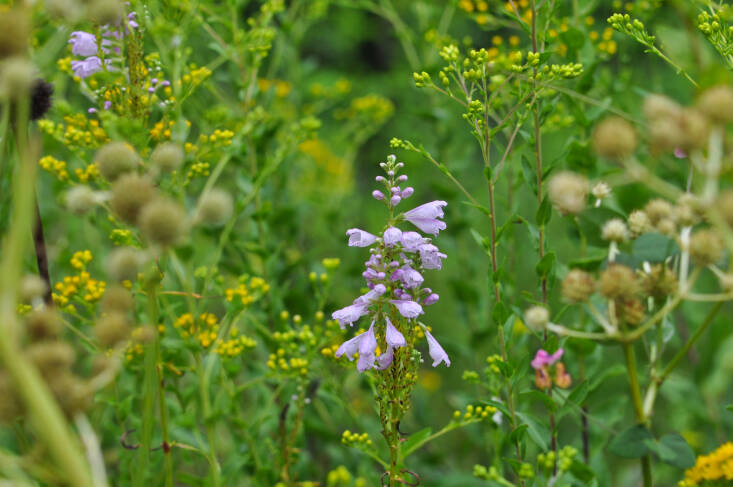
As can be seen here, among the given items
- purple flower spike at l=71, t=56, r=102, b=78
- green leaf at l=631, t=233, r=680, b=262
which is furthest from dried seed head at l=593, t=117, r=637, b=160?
purple flower spike at l=71, t=56, r=102, b=78

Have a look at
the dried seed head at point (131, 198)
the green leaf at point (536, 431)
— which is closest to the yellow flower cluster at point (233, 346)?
the green leaf at point (536, 431)

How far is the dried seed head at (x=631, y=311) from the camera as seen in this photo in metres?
0.66

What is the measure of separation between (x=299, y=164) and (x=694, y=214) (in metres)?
1.85

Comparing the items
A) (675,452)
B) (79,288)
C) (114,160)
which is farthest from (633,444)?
(79,288)

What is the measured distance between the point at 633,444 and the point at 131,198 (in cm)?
60

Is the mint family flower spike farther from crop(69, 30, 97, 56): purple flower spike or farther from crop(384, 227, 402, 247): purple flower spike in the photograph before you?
crop(69, 30, 97, 56): purple flower spike

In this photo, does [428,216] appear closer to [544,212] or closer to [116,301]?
[544,212]

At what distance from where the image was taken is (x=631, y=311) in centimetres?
66

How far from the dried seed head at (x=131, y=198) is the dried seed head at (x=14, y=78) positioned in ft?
0.35

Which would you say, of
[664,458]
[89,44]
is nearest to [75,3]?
[89,44]

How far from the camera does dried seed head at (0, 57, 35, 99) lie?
0.50m

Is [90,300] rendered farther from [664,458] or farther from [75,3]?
[664,458]

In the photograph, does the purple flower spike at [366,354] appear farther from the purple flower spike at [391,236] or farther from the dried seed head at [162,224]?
the dried seed head at [162,224]

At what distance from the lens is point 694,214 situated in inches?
26.0
